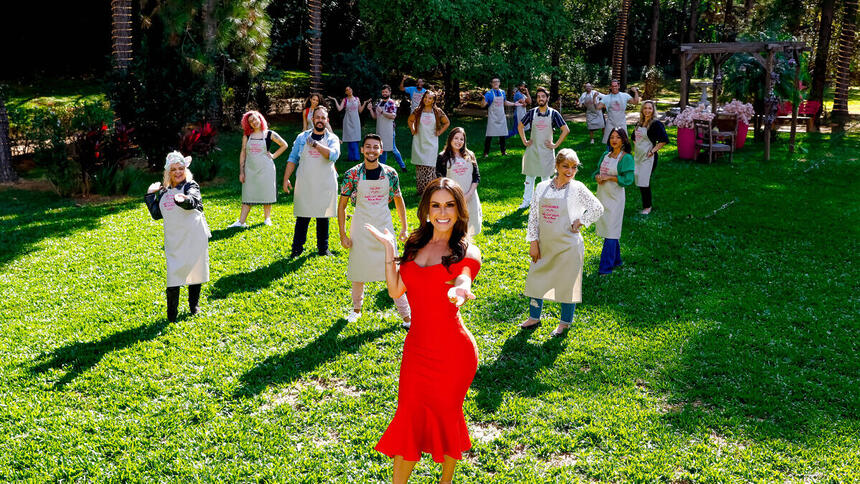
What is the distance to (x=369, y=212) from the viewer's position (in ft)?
24.9

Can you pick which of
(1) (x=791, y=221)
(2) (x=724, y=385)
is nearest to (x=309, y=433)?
(2) (x=724, y=385)

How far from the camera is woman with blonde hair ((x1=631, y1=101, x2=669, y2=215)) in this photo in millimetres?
11562

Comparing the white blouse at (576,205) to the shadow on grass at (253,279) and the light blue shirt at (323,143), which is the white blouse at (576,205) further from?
the light blue shirt at (323,143)

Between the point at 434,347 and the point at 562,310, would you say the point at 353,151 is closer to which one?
the point at 562,310

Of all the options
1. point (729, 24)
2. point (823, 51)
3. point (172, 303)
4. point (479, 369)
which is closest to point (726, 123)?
point (823, 51)

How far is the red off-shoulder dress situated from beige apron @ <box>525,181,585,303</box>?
9.85ft

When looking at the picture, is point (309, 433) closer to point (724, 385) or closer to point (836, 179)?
point (724, 385)

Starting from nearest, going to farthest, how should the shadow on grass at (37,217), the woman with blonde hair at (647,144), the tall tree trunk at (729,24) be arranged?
the shadow on grass at (37,217), the woman with blonde hair at (647,144), the tall tree trunk at (729,24)

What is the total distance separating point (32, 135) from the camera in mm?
15516

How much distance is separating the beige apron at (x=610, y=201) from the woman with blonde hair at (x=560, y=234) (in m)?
1.90

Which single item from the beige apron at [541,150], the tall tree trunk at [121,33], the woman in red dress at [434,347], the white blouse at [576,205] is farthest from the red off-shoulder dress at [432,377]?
the tall tree trunk at [121,33]

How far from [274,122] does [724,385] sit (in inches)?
844

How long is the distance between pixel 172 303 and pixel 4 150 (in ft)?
33.1

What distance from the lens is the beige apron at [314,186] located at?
997 centimetres
